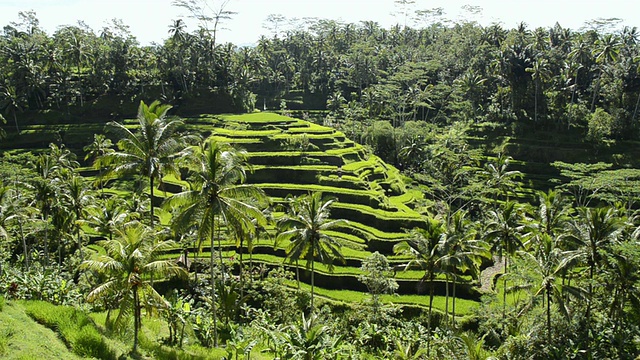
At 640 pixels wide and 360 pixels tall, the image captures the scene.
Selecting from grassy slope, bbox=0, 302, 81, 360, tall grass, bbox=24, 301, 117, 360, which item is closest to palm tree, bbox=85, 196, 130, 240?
tall grass, bbox=24, 301, 117, 360

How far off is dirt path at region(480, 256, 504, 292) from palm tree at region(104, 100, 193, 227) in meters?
26.1

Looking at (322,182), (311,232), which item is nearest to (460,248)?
(311,232)

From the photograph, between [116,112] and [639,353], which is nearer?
[639,353]

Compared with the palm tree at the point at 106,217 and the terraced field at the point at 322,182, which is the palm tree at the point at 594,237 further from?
the palm tree at the point at 106,217

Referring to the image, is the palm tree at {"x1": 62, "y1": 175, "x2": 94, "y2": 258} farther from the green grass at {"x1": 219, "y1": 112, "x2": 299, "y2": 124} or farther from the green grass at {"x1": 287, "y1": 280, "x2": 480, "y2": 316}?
the green grass at {"x1": 219, "y1": 112, "x2": 299, "y2": 124}

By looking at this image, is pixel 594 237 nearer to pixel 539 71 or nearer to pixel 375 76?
A: pixel 539 71

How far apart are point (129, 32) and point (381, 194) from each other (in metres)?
64.3

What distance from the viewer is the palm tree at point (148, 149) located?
22.7m

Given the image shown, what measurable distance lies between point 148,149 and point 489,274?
31573mm

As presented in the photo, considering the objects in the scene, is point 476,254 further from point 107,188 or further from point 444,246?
point 107,188

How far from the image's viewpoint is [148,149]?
23000 mm

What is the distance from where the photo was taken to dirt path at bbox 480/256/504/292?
37.9m

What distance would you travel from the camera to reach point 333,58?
3878 inches

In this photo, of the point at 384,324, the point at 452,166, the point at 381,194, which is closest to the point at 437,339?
the point at 384,324
